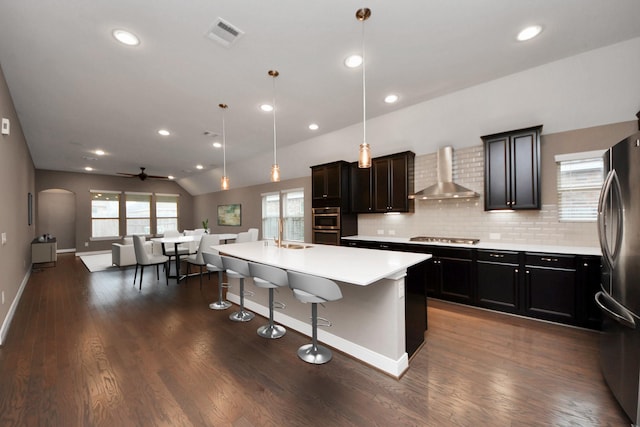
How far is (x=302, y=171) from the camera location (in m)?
6.76

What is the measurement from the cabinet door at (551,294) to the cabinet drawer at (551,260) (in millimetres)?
47

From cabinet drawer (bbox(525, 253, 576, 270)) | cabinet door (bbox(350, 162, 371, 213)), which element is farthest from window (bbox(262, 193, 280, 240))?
cabinet drawer (bbox(525, 253, 576, 270))

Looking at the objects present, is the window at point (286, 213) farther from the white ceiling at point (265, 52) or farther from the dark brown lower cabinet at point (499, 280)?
the dark brown lower cabinet at point (499, 280)

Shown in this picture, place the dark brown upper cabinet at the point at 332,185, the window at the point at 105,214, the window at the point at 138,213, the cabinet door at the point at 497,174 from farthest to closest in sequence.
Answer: the window at the point at 138,213, the window at the point at 105,214, the dark brown upper cabinet at the point at 332,185, the cabinet door at the point at 497,174

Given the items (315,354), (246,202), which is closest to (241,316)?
(315,354)

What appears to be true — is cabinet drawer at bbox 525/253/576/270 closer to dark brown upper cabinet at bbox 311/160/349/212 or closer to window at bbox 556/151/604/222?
window at bbox 556/151/604/222

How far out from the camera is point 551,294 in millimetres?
2982

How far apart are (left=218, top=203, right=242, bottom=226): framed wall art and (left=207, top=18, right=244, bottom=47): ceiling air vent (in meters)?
7.15

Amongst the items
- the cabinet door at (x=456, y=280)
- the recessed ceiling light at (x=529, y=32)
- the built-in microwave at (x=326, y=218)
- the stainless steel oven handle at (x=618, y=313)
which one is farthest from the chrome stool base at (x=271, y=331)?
the recessed ceiling light at (x=529, y=32)

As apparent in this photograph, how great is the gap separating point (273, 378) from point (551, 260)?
3.26 meters

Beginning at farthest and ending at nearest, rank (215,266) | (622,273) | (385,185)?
(385,185), (215,266), (622,273)

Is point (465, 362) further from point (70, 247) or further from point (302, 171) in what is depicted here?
point (70, 247)

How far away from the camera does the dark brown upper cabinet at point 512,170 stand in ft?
10.9

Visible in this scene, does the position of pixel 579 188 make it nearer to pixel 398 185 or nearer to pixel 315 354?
pixel 398 185
